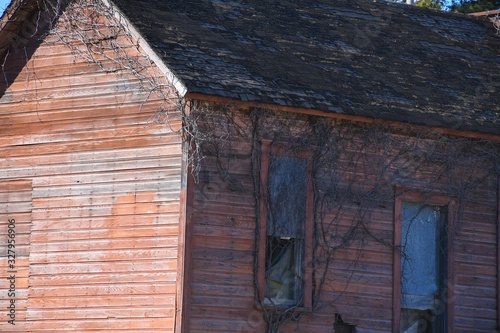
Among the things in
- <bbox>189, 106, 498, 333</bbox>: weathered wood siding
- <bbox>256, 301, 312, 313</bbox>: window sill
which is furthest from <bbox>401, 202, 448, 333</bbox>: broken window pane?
<bbox>256, 301, 312, 313</bbox>: window sill

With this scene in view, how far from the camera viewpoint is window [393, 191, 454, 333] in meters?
Result: 17.8

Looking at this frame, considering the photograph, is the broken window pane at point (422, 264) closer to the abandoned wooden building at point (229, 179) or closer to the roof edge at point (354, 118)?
the abandoned wooden building at point (229, 179)

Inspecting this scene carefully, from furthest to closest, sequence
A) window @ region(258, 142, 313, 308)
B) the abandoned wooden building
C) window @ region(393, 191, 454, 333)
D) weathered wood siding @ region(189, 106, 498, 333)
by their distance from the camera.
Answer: window @ region(393, 191, 454, 333) → window @ region(258, 142, 313, 308) → the abandoned wooden building → weathered wood siding @ region(189, 106, 498, 333)

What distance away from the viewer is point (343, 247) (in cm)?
1698

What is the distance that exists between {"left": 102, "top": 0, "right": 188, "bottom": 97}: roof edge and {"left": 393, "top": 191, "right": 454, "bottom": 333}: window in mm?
4270

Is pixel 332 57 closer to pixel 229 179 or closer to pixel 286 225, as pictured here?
pixel 286 225

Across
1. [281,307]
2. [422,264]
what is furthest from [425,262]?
[281,307]

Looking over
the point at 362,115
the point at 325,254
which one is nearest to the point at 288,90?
the point at 362,115

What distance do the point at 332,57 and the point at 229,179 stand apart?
363 cm

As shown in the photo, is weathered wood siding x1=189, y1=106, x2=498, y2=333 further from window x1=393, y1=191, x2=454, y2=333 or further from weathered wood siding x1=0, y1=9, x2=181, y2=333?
weathered wood siding x1=0, y1=9, x2=181, y2=333

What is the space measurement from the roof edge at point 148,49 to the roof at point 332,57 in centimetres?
6

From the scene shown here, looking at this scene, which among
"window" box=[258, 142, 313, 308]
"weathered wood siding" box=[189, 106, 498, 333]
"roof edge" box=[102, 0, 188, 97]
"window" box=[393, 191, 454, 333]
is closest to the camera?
"roof edge" box=[102, 0, 188, 97]

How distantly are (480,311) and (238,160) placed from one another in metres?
4.98

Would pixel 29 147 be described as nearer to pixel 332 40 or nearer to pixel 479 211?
pixel 332 40
